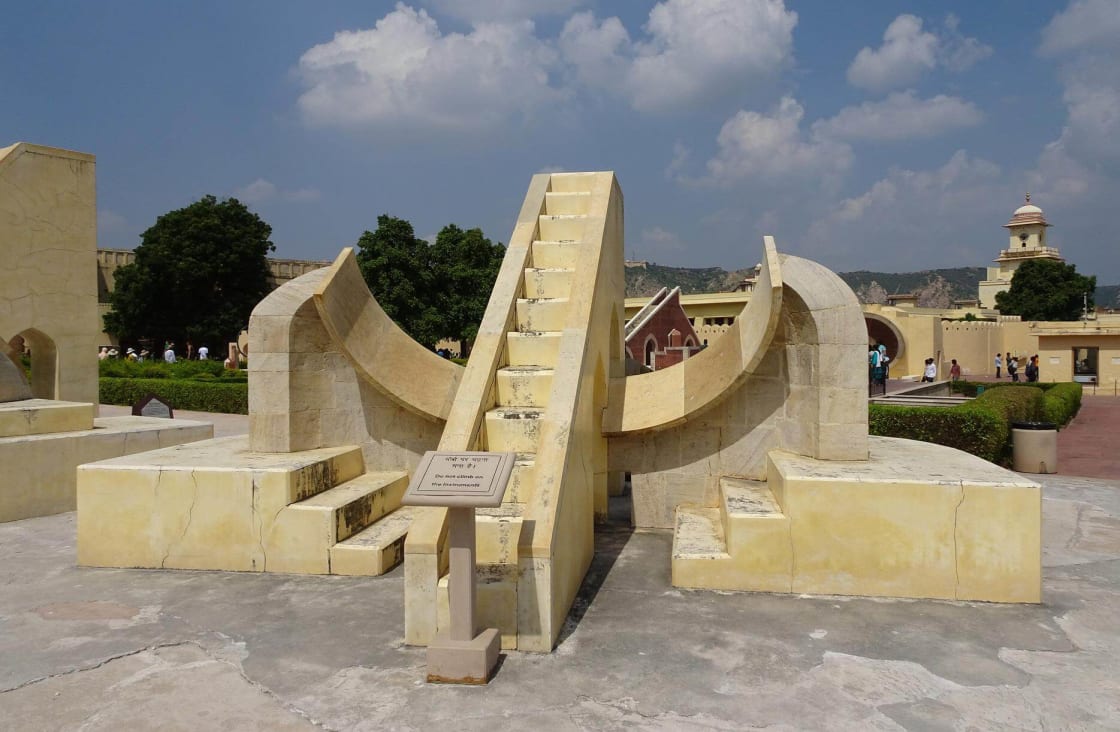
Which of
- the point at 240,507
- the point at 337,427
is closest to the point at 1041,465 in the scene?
the point at 337,427

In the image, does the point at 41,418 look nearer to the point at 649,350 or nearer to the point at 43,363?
the point at 43,363

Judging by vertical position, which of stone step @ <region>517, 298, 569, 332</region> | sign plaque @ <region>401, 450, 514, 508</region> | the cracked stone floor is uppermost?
stone step @ <region>517, 298, 569, 332</region>

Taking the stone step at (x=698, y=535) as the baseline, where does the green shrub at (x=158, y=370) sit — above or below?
above

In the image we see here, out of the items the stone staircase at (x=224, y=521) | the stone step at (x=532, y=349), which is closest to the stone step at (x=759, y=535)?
the stone step at (x=532, y=349)

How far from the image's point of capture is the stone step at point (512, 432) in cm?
530

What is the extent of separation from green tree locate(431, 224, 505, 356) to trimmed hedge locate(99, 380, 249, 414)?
11.4 meters

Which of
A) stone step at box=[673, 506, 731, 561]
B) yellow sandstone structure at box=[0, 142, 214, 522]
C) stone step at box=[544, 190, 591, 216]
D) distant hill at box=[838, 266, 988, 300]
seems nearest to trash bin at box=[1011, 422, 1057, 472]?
stone step at box=[673, 506, 731, 561]

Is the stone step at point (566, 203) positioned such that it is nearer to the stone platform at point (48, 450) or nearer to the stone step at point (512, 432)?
the stone step at point (512, 432)

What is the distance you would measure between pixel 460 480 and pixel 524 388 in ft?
6.39

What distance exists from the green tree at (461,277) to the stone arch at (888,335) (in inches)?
648

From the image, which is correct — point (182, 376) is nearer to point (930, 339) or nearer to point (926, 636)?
point (926, 636)

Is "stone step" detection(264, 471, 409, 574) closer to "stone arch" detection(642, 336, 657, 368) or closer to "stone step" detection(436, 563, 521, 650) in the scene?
"stone step" detection(436, 563, 521, 650)

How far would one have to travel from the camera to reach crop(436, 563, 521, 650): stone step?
13.7 ft

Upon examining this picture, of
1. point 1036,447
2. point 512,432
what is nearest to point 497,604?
point 512,432
